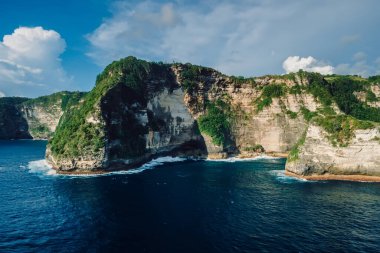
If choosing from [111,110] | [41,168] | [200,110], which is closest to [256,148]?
[200,110]

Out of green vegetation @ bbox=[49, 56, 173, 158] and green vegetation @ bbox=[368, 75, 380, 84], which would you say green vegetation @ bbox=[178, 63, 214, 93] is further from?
A: green vegetation @ bbox=[368, 75, 380, 84]

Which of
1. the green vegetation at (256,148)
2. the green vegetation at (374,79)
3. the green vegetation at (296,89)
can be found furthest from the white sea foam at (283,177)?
the green vegetation at (374,79)

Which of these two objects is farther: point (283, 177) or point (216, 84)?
point (216, 84)


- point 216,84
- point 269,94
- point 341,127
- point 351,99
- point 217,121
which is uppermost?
point 216,84

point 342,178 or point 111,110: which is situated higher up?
point 111,110

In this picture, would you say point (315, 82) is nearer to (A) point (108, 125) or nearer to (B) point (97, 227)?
(A) point (108, 125)

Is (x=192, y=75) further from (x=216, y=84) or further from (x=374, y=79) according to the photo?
(x=374, y=79)

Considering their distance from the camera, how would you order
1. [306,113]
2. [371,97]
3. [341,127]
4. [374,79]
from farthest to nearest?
[374,79], [371,97], [306,113], [341,127]
